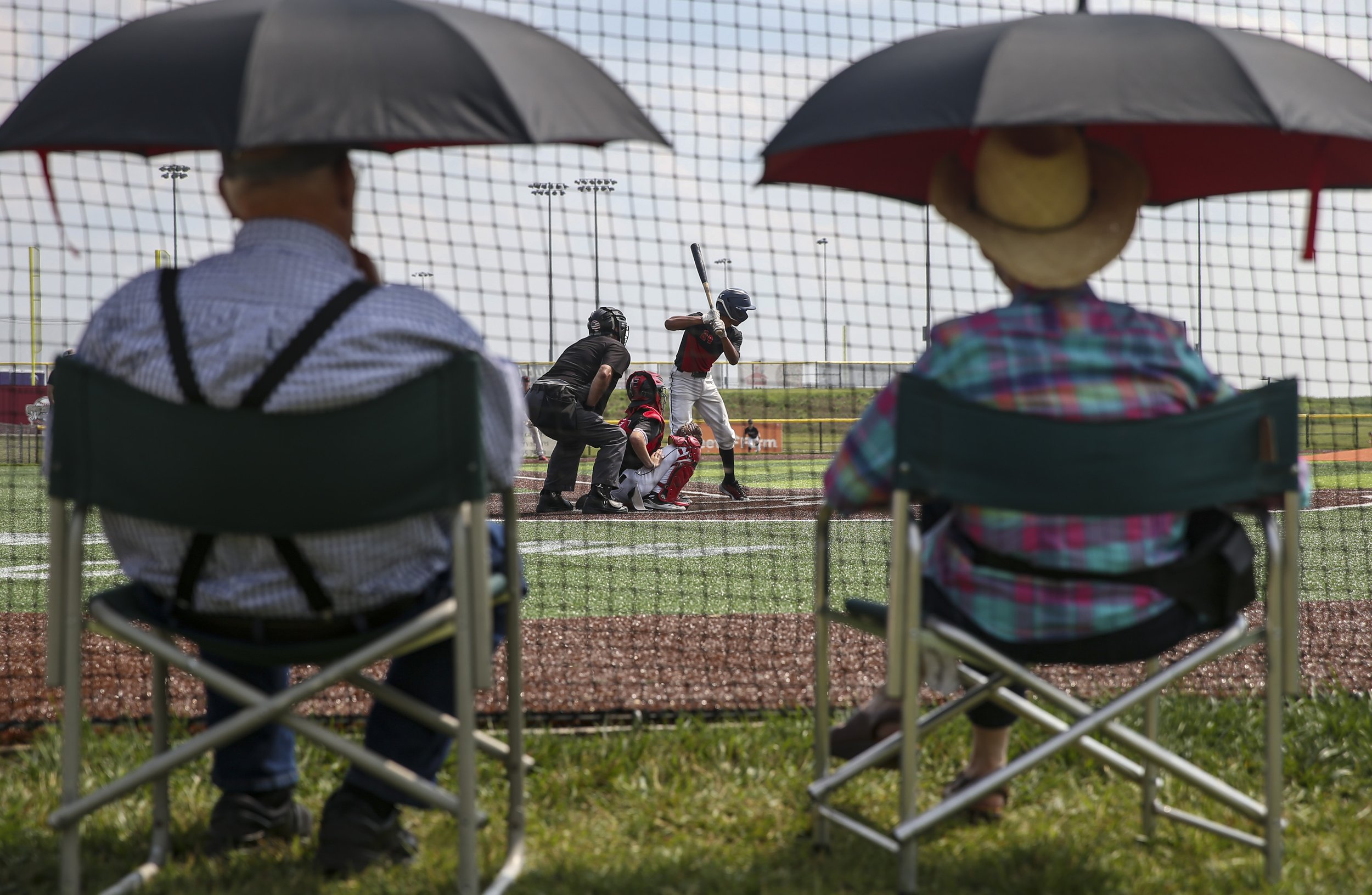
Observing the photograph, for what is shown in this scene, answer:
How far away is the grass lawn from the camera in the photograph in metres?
2.33

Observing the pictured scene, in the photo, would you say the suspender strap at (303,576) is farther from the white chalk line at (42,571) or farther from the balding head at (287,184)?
the white chalk line at (42,571)

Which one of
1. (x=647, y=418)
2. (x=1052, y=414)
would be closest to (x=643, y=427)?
(x=647, y=418)

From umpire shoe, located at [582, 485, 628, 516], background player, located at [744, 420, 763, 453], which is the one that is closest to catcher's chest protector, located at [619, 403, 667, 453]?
umpire shoe, located at [582, 485, 628, 516]

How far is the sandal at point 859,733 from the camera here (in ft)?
8.81

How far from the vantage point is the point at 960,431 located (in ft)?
6.82

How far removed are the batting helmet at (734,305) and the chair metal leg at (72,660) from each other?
11.1 meters

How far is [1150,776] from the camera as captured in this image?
2.57m

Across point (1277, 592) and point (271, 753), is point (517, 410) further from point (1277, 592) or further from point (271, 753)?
point (1277, 592)

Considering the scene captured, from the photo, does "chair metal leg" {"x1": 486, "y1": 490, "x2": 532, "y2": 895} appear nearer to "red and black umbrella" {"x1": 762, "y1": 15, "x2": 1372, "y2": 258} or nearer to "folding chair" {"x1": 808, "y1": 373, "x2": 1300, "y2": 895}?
"folding chair" {"x1": 808, "y1": 373, "x2": 1300, "y2": 895}

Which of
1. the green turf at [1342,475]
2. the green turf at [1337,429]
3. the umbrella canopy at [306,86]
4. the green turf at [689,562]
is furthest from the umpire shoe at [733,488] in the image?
the green turf at [1337,429]

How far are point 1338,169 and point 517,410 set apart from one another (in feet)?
5.96

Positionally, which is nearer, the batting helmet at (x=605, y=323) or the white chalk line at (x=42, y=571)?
the white chalk line at (x=42, y=571)

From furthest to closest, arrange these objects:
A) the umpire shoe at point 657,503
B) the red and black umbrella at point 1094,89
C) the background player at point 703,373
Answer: the background player at point 703,373 → the umpire shoe at point 657,503 → the red and black umbrella at point 1094,89

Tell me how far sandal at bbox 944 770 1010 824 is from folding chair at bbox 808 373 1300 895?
1.49 ft
